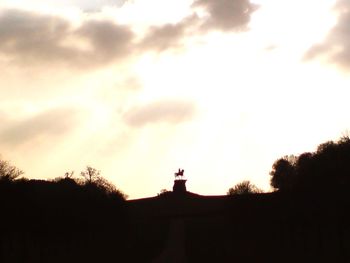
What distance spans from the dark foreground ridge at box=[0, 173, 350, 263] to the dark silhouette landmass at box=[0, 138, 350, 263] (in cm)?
11

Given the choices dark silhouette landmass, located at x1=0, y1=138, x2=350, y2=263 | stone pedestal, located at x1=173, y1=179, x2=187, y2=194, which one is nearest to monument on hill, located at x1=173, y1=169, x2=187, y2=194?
stone pedestal, located at x1=173, y1=179, x2=187, y2=194

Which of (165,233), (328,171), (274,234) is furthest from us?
(165,233)

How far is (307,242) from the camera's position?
7494 centimetres

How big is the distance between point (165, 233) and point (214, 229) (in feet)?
29.6

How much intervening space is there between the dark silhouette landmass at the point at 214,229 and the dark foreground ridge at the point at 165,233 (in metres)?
0.11

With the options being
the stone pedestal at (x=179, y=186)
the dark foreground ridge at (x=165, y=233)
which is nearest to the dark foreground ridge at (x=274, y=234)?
the dark foreground ridge at (x=165, y=233)

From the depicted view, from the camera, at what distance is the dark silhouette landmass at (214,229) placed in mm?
61156

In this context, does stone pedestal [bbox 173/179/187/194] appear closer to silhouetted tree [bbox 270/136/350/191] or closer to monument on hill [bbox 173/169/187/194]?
monument on hill [bbox 173/169/187/194]

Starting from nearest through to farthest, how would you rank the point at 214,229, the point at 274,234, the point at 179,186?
the point at 274,234, the point at 214,229, the point at 179,186

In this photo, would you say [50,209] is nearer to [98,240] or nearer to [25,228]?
[25,228]

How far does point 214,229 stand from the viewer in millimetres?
102812

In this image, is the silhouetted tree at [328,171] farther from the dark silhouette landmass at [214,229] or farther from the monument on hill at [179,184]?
the monument on hill at [179,184]

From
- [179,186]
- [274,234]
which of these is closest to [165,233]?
[274,234]

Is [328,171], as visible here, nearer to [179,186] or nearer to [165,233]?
[165,233]
